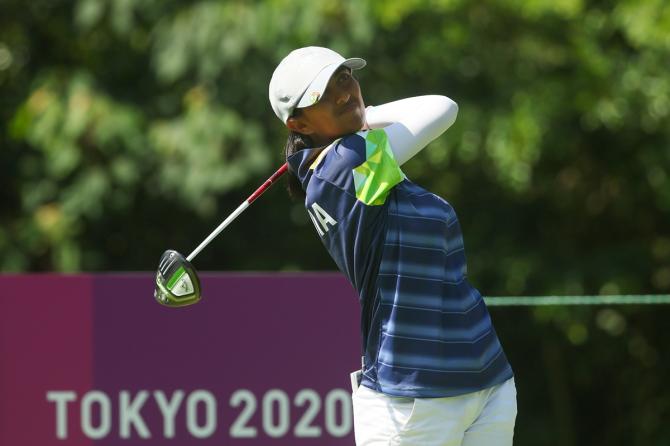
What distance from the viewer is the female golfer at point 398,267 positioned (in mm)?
2258

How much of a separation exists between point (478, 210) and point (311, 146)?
16.1 ft

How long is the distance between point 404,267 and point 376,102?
4340mm

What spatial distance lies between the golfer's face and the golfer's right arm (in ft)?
0.25

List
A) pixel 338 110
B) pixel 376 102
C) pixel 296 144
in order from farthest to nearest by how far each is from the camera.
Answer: pixel 376 102, pixel 296 144, pixel 338 110

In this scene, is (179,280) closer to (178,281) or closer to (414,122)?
(178,281)

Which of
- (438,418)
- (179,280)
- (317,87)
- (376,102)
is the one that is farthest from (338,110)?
(376,102)

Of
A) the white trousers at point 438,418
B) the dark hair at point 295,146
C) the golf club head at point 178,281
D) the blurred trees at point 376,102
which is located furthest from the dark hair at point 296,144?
the blurred trees at point 376,102

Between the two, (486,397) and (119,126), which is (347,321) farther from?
(119,126)

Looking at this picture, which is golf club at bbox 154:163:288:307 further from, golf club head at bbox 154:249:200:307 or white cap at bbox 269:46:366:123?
white cap at bbox 269:46:366:123

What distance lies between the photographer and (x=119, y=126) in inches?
251

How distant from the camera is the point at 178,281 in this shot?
8.38ft

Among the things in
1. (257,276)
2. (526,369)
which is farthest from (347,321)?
(526,369)

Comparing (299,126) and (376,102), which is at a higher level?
(376,102)

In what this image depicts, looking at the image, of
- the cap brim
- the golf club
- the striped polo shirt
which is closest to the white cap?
the cap brim
